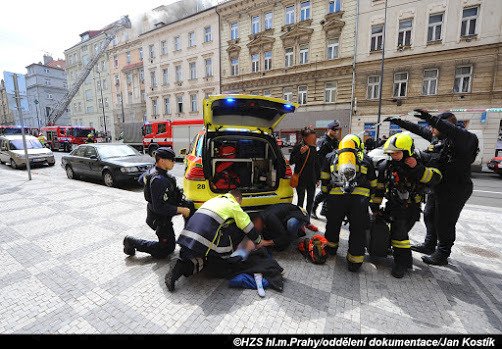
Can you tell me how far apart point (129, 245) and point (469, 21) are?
68.1 ft

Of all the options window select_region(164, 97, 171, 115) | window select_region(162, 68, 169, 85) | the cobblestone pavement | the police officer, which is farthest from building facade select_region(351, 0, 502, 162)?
window select_region(162, 68, 169, 85)

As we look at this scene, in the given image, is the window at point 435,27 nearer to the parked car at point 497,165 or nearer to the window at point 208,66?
the parked car at point 497,165

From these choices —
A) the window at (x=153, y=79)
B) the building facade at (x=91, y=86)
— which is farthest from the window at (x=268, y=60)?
the building facade at (x=91, y=86)

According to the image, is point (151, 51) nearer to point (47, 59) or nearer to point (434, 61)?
point (434, 61)

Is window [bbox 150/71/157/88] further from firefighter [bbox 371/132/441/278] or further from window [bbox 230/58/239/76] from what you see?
firefighter [bbox 371/132/441/278]

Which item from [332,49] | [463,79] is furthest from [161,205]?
[332,49]

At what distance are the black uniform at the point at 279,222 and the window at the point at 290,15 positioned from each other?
2044cm

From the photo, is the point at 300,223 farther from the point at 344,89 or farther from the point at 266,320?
the point at 344,89

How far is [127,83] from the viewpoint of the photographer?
33000mm

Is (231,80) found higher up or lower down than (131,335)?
higher up

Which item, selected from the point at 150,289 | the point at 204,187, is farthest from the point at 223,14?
the point at 150,289

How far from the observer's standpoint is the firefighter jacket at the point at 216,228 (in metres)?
2.58

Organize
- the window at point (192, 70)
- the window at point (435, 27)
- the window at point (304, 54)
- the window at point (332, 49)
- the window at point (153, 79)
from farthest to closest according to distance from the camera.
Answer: the window at point (153, 79) < the window at point (192, 70) < the window at point (304, 54) < the window at point (332, 49) < the window at point (435, 27)

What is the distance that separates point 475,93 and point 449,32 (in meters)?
3.98
